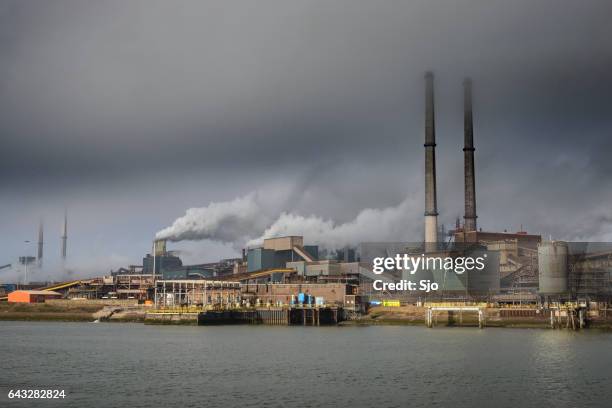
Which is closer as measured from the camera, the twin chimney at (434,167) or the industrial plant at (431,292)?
the industrial plant at (431,292)

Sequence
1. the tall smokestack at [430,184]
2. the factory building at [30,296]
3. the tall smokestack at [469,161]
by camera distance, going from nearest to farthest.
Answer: the tall smokestack at [430,184] → the tall smokestack at [469,161] → the factory building at [30,296]

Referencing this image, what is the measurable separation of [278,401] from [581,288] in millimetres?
116629

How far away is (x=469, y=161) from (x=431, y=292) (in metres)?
30.9

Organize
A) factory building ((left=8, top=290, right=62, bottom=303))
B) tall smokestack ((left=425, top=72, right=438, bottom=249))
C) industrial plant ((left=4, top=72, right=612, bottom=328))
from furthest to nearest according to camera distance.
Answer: factory building ((left=8, top=290, right=62, bottom=303)) → tall smokestack ((left=425, top=72, right=438, bottom=249)) → industrial plant ((left=4, top=72, right=612, bottom=328))

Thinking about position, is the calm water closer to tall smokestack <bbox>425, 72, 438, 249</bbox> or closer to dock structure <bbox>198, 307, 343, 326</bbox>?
dock structure <bbox>198, 307, 343, 326</bbox>

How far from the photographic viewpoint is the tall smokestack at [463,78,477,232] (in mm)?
162625

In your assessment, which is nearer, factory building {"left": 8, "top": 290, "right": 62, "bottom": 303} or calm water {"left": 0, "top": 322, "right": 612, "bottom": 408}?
calm water {"left": 0, "top": 322, "right": 612, "bottom": 408}

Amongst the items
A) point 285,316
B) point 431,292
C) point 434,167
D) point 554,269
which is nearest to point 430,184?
point 434,167

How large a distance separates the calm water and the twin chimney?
209 feet

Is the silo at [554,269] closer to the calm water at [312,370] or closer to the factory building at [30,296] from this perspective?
the calm water at [312,370]

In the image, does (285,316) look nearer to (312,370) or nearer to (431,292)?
(431,292)

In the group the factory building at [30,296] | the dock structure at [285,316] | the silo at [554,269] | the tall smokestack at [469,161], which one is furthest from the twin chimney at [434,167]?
the factory building at [30,296]

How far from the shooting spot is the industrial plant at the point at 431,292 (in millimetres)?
125375

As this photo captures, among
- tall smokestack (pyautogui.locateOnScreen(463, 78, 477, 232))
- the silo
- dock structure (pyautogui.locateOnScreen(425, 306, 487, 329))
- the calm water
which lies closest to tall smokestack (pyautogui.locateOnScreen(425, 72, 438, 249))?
tall smokestack (pyautogui.locateOnScreen(463, 78, 477, 232))
